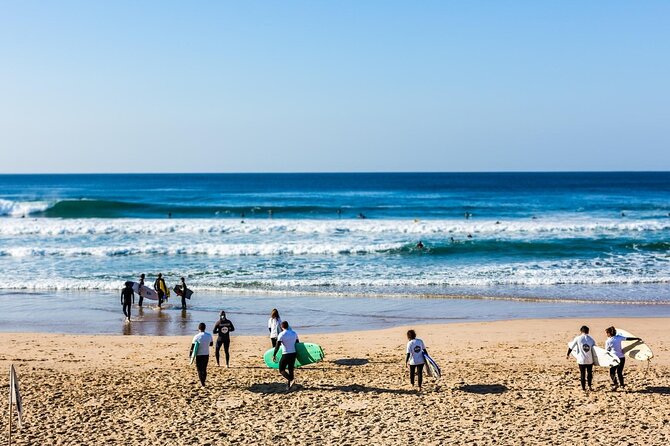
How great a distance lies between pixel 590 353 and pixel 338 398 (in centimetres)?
427

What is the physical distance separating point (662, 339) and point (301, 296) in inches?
427

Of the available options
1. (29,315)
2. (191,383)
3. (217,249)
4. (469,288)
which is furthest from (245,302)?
(217,249)

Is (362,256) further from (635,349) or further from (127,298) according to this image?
(635,349)

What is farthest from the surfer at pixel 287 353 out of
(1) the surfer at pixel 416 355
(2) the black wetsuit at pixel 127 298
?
(2) the black wetsuit at pixel 127 298

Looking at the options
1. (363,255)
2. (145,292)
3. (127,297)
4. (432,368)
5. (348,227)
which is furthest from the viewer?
(348,227)

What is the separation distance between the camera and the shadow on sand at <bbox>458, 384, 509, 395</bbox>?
11875mm

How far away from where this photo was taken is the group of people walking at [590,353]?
11750 millimetres

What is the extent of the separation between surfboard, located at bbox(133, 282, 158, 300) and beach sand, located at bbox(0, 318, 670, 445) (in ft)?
16.7

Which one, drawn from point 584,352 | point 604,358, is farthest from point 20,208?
point 604,358

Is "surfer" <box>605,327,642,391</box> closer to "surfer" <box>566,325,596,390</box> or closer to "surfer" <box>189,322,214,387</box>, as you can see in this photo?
"surfer" <box>566,325,596,390</box>

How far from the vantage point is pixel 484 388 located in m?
12.0

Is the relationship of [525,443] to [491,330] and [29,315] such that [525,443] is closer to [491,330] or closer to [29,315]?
[491,330]

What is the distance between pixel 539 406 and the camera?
437 inches

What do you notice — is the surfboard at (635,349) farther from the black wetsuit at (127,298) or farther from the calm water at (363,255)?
the black wetsuit at (127,298)
